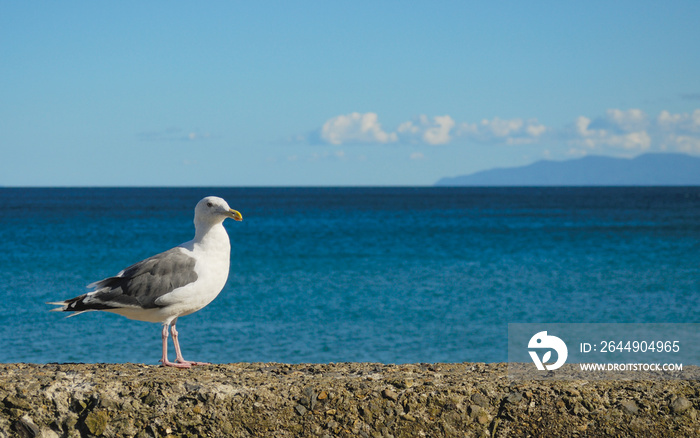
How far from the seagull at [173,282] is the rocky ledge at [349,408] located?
1.24 metres

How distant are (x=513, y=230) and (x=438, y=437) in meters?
49.3

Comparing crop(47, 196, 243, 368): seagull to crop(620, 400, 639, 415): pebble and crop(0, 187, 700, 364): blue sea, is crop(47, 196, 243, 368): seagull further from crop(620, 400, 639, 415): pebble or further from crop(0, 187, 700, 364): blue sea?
crop(0, 187, 700, 364): blue sea

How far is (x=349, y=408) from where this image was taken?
4.57 meters

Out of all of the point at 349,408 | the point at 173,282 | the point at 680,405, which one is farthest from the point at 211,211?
the point at 680,405

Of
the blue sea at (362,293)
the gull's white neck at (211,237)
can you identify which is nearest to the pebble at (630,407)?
the gull's white neck at (211,237)

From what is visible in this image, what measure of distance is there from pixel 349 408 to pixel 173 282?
2097mm

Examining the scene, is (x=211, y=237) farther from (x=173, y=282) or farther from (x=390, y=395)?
(x=390, y=395)

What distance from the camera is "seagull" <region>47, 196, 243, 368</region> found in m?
5.97

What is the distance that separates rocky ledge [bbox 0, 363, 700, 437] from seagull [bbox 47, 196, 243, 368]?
1.24 m

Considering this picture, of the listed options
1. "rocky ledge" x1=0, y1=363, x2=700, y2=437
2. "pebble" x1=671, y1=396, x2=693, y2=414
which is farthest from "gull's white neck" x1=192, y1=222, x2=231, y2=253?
"pebble" x1=671, y1=396, x2=693, y2=414

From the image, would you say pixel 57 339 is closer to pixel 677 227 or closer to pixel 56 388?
pixel 56 388

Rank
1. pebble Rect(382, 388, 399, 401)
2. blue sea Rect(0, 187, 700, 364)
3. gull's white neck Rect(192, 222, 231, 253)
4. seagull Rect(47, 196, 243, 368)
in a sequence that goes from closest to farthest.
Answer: pebble Rect(382, 388, 399, 401) < seagull Rect(47, 196, 243, 368) < gull's white neck Rect(192, 222, 231, 253) < blue sea Rect(0, 187, 700, 364)

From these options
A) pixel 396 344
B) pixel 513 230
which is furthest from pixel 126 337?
pixel 513 230

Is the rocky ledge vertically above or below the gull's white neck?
below
